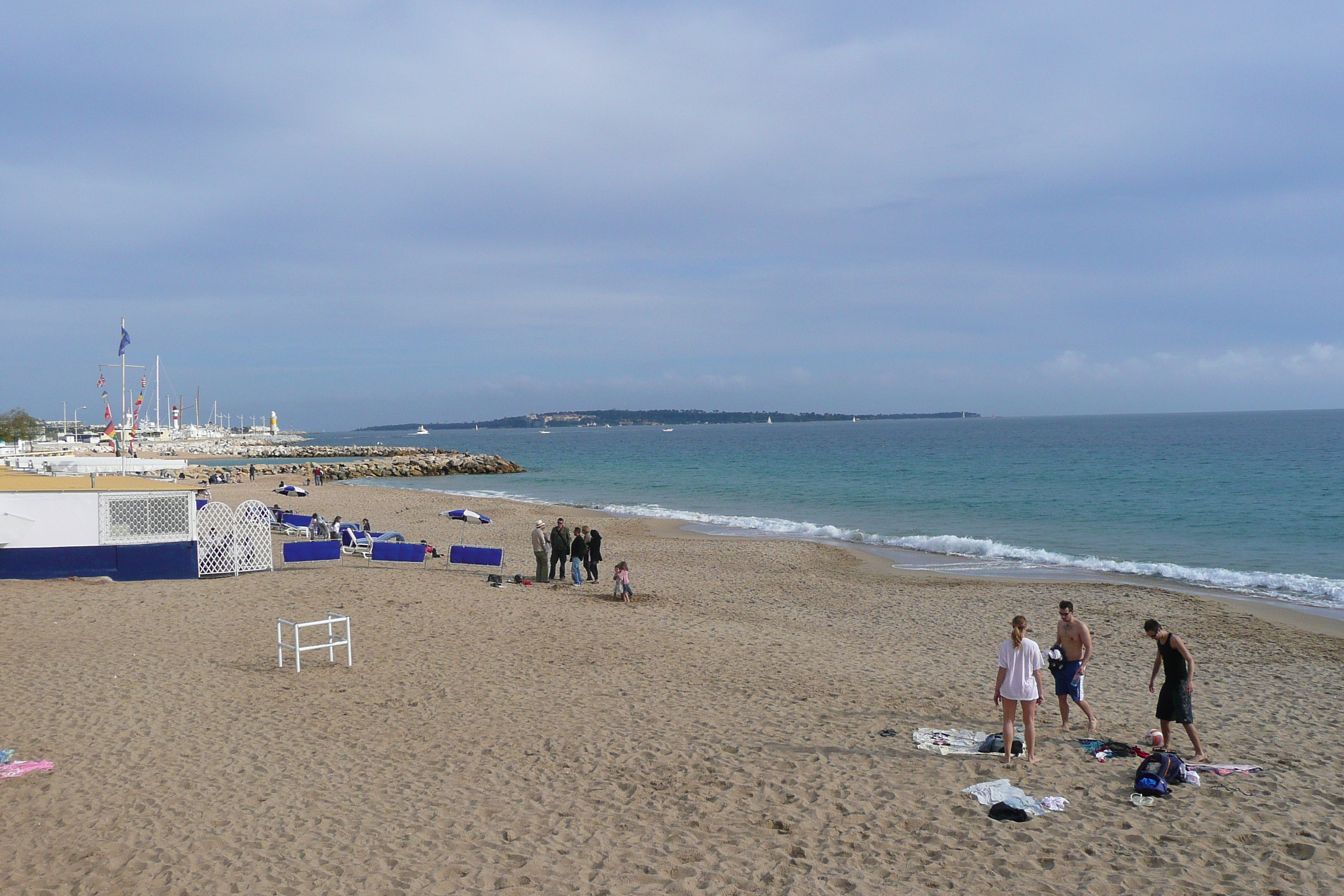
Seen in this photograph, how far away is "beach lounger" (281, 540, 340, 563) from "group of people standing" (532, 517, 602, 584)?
14.7 ft

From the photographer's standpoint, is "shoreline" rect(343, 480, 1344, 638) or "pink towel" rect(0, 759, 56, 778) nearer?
"pink towel" rect(0, 759, 56, 778)

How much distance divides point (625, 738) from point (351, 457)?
103658 millimetres

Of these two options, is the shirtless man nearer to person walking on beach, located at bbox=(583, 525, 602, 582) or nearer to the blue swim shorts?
the blue swim shorts

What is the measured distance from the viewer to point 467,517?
105ft

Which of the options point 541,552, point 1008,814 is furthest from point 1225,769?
point 541,552

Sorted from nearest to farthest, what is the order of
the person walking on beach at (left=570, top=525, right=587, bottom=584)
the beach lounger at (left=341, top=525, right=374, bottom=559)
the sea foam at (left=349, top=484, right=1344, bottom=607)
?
the person walking on beach at (left=570, top=525, right=587, bottom=584) < the sea foam at (left=349, top=484, right=1344, bottom=607) < the beach lounger at (left=341, top=525, right=374, bottom=559)

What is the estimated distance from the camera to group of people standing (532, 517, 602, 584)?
17.8m

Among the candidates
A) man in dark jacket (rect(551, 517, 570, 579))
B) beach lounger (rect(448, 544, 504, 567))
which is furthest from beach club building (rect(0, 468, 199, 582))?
man in dark jacket (rect(551, 517, 570, 579))

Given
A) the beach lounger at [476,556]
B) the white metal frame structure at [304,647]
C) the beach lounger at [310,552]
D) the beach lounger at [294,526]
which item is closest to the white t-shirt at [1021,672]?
the white metal frame structure at [304,647]

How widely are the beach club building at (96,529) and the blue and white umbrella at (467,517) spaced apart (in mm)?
15004

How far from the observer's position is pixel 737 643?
43.0ft

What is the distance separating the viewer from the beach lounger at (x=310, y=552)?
17938 millimetres

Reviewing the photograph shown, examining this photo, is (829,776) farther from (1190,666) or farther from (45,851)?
(45,851)

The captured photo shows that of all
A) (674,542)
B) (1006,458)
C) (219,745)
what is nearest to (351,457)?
(1006,458)
